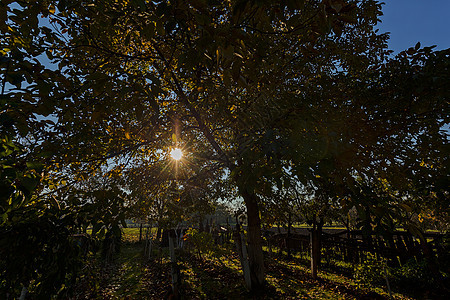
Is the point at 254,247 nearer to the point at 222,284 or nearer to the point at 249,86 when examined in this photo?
the point at 222,284

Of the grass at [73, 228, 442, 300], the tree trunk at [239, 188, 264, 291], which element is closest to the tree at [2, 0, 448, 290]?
the tree trunk at [239, 188, 264, 291]

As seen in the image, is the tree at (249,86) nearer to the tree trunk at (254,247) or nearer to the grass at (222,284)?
the tree trunk at (254,247)

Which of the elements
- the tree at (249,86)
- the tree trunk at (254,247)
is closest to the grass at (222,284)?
the tree trunk at (254,247)

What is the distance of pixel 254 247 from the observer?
6828 mm

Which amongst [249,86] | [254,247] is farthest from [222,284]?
[249,86]

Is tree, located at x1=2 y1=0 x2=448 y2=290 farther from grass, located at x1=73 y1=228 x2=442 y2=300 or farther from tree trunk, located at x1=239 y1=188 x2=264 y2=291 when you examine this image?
grass, located at x1=73 y1=228 x2=442 y2=300

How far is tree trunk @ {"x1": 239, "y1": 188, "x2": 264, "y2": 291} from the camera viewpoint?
6766 mm

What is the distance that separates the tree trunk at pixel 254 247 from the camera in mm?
6766

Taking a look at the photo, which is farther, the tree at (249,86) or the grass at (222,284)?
the grass at (222,284)

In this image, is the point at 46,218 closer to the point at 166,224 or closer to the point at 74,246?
the point at 74,246

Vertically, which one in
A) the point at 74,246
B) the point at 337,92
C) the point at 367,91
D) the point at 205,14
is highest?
the point at 337,92

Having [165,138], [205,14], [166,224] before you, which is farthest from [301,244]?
[205,14]

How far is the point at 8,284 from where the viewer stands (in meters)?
2.60

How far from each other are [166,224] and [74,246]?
317 centimetres
